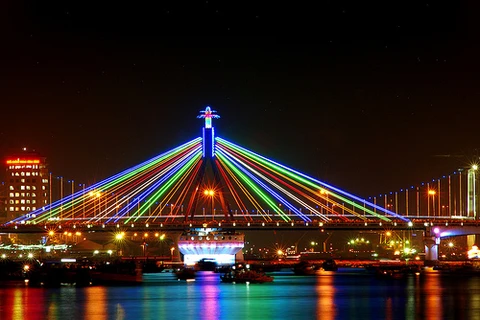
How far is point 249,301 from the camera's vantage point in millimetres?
59312

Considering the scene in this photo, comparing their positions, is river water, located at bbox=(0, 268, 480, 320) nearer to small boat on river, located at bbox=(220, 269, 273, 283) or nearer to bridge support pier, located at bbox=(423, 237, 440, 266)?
small boat on river, located at bbox=(220, 269, 273, 283)

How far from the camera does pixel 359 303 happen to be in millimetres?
58406

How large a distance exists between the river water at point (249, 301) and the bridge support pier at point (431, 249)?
3748 cm

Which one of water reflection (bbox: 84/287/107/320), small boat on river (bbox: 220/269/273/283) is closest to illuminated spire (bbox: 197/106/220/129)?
small boat on river (bbox: 220/269/273/283)

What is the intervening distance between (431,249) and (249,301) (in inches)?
2427

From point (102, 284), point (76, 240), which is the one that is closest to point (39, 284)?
point (102, 284)

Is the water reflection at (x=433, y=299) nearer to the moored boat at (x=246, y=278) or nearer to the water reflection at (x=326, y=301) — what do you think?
the water reflection at (x=326, y=301)

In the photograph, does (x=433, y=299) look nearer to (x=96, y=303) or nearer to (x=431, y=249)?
(x=96, y=303)

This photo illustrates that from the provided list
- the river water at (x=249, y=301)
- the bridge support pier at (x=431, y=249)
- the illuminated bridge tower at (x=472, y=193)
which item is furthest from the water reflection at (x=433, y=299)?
the illuminated bridge tower at (x=472, y=193)

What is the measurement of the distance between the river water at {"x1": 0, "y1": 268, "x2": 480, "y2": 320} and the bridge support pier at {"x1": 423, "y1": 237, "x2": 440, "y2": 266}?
123ft

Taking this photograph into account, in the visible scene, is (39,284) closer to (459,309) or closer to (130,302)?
(130,302)

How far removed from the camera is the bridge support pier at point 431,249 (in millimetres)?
116062

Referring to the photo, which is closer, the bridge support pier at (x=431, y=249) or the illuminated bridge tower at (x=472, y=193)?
the bridge support pier at (x=431, y=249)

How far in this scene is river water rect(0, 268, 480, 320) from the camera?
5169cm
